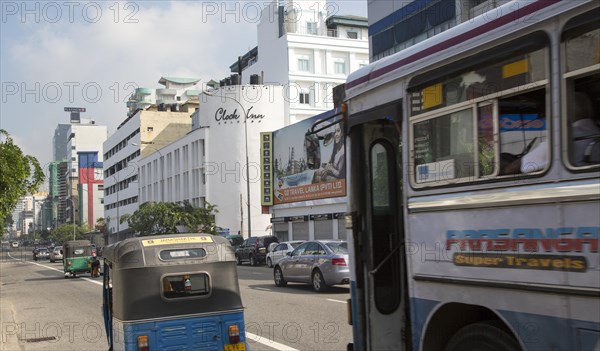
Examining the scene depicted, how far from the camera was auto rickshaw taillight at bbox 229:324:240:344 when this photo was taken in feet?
22.3

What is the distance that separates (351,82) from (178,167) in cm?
6785

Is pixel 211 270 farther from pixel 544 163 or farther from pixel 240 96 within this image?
pixel 240 96

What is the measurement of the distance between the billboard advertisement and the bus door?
93.8ft

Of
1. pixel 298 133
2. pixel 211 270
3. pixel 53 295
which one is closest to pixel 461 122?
pixel 211 270

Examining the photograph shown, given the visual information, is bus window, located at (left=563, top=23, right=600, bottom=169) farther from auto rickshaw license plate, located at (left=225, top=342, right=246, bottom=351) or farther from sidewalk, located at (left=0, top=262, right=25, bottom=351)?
sidewalk, located at (left=0, top=262, right=25, bottom=351)

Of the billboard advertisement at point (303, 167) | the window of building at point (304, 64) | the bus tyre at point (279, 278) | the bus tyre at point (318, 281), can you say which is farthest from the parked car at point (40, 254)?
the bus tyre at point (318, 281)

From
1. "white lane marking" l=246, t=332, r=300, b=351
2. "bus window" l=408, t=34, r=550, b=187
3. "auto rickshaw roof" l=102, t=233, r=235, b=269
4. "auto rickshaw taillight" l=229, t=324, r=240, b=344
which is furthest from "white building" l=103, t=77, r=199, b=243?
"bus window" l=408, t=34, r=550, b=187

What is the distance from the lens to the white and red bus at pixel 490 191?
3.72m

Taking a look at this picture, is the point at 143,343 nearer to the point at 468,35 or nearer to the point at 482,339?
the point at 482,339

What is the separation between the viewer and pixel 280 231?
153 ft

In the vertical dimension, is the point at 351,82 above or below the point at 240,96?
below

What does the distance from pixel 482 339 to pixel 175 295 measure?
3529mm

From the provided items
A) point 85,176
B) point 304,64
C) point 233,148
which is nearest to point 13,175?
point 233,148

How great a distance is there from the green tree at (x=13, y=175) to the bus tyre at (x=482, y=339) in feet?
51.7
